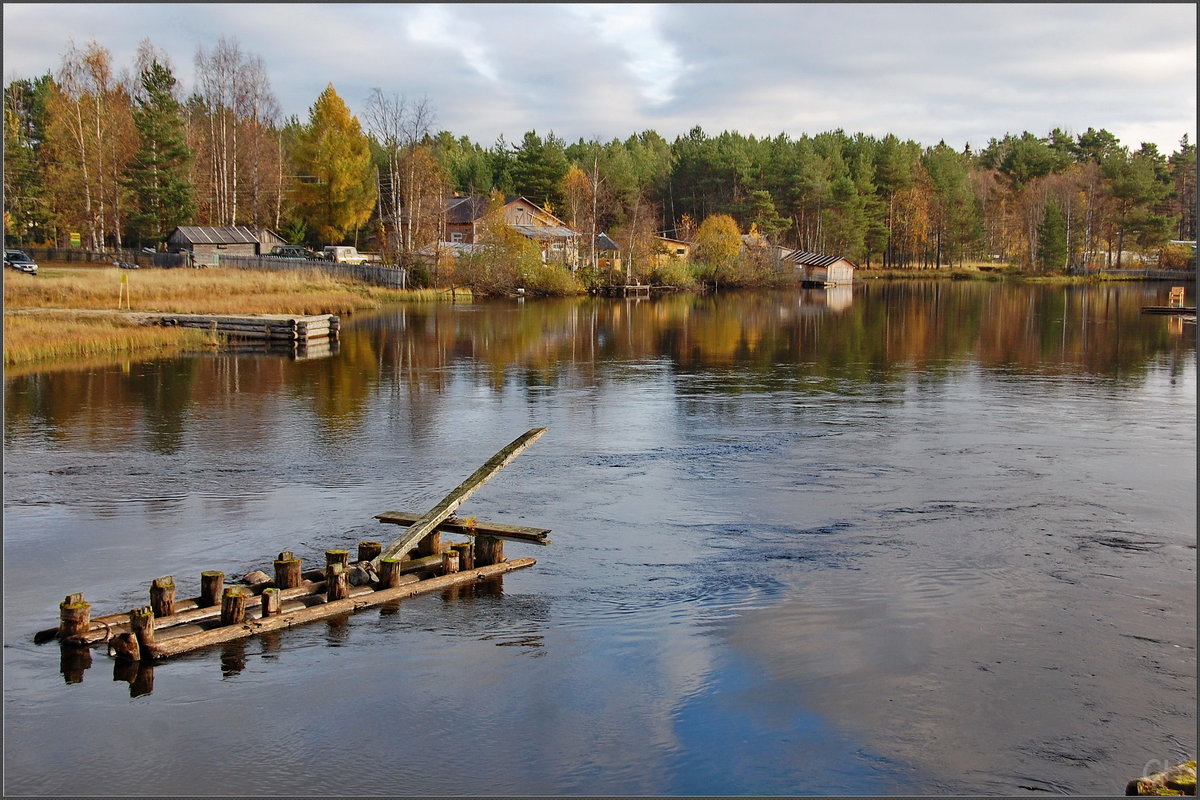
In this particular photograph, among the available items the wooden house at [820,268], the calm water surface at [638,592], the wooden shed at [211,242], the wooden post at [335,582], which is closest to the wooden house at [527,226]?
the wooden shed at [211,242]

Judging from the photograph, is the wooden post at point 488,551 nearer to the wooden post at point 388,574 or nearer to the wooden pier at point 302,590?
the wooden pier at point 302,590

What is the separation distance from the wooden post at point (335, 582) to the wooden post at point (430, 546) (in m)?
1.68

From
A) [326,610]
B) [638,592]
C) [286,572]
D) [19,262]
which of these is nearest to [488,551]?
[638,592]

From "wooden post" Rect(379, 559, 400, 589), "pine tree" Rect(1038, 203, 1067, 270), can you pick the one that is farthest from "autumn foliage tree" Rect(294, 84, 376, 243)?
"wooden post" Rect(379, 559, 400, 589)

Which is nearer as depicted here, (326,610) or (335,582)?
(326,610)

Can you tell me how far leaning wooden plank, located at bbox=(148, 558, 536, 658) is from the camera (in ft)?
35.9

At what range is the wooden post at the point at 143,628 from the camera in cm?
1073

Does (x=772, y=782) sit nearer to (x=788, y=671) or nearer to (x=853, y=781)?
(x=853, y=781)

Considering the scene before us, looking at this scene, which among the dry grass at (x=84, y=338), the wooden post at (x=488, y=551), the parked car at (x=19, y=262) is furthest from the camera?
the parked car at (x=19, y=262)

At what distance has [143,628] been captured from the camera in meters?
10.7

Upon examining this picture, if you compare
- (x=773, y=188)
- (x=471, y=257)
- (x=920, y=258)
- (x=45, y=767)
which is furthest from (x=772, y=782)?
(x=920, y=258)

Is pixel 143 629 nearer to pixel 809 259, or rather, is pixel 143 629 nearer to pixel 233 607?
pixel 233 607

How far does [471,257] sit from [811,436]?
5329cm

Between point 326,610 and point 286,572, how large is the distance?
0.63 meters
